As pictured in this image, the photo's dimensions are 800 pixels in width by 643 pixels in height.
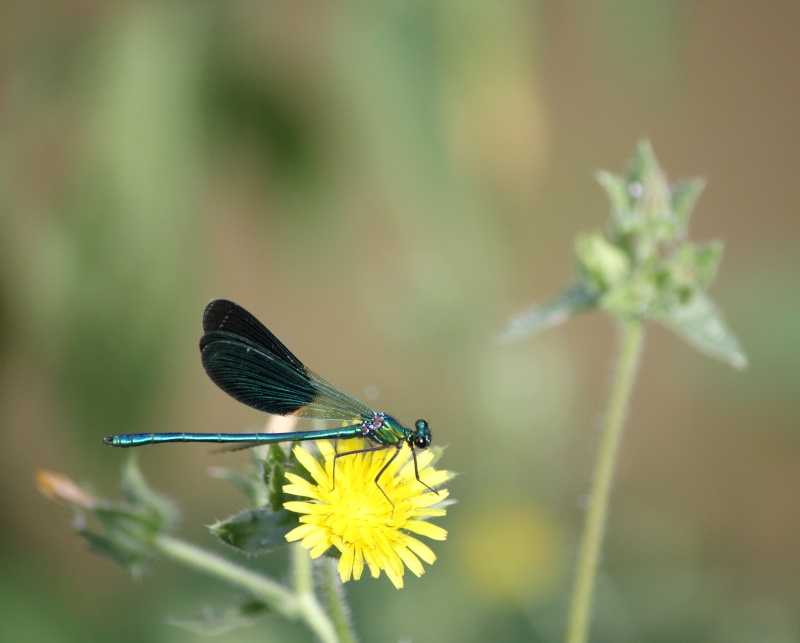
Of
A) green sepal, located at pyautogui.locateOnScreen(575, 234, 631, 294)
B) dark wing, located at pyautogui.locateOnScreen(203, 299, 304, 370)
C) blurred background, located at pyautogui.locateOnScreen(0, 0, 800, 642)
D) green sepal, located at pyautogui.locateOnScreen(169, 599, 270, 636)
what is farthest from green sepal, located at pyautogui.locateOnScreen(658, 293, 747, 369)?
green sepal, located at pyautogui.locateOnScreen(169, 599, 270, 636)

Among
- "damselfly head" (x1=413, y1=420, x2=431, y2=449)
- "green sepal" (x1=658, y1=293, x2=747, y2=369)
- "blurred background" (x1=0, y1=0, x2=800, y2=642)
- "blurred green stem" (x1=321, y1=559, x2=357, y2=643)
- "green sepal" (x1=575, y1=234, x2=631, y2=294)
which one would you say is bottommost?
"blurred green stem" (x1=321, y1=559, x2=357, y2=643)

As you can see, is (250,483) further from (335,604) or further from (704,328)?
(704,328)

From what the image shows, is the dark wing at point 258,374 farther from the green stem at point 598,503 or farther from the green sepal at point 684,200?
the green sepal at point 684,200

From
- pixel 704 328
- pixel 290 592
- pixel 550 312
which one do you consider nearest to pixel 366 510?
pixel 290 592

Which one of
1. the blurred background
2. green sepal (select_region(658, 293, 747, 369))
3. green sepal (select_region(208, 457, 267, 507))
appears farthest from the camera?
the blurred background

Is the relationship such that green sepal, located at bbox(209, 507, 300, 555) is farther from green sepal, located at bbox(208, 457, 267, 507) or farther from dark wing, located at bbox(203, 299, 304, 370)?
dark wing, located at bbox(203, 299, 304, 370)

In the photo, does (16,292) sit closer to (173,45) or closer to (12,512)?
(173,45)
